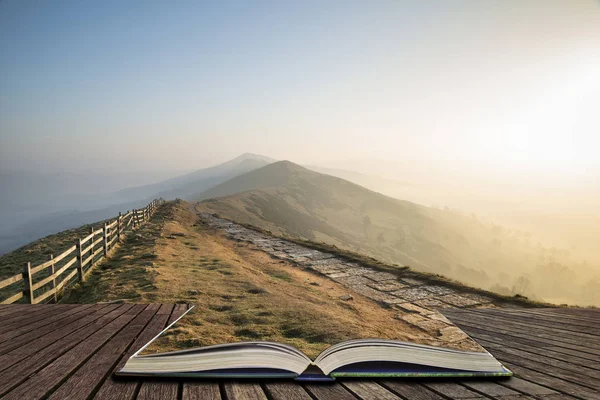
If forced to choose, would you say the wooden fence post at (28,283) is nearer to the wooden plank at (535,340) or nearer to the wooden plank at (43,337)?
the wooden plank at (43,337)

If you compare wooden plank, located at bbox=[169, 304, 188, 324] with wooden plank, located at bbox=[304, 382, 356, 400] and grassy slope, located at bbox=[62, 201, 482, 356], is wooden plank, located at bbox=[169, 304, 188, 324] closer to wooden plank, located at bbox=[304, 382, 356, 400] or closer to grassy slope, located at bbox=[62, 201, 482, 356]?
grassy slope, located at bbox=[62, 201, 482, 356]

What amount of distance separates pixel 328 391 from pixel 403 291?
398 inches

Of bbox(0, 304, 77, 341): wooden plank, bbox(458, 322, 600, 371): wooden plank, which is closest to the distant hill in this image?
bbox(0, 304, 77, 341): wooden plank

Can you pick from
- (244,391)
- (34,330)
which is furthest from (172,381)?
(34,330)

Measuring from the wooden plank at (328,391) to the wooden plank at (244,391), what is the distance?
29 centimetres

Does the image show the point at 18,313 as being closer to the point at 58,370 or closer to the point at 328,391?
the point at 58,370

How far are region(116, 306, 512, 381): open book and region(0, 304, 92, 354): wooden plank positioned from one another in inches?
59.0

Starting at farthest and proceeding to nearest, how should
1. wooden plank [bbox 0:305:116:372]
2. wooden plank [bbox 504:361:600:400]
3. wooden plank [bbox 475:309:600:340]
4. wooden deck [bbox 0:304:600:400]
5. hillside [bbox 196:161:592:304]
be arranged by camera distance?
hillside [bbox 196:161:592:304] → wooden plank [bbox 475:309:600:340] → wooden plank [bbox 0:305:116:372] → wooden plank [bbox 504:361:600:400] → wooden deck [bbox 0:304:600:400]

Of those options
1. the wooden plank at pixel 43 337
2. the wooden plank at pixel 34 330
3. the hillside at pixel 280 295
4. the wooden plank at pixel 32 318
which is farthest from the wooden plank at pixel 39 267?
the wooden plank at pixel 43 337

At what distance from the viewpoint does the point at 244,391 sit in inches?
69.8

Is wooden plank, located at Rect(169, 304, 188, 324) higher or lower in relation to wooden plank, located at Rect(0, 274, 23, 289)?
higher

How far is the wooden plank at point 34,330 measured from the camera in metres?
2.89

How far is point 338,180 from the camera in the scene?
5551 inches

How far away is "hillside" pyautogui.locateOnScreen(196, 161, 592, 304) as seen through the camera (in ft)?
303
